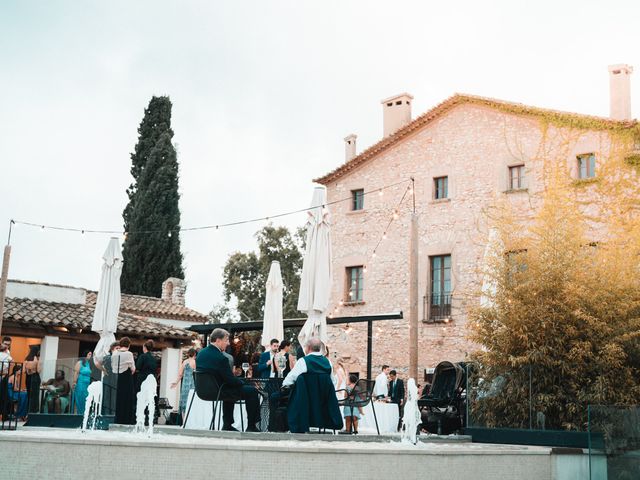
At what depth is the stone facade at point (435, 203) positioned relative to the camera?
67.5 feet

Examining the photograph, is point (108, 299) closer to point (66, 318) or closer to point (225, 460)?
point (66, 318)

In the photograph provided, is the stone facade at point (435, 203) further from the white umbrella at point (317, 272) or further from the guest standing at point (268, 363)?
the guest standing at point (268, 363)

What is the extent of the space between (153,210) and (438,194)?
1706 centimetres

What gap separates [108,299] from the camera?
47.4 ft

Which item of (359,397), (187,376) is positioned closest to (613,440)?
(359,397)

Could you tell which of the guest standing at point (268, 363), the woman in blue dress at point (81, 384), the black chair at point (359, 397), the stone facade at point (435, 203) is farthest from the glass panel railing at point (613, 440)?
the stone facade at point (435, 203)

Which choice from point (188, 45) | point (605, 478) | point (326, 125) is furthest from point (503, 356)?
point (326, 125)

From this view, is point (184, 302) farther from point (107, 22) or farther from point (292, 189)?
point (107, 22)

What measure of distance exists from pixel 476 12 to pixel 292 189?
1803 cm

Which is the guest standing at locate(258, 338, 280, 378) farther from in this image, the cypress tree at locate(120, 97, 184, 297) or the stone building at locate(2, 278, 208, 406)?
the cypress tree at locate(120, 97, 184, 297)

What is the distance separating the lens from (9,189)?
21.9 m

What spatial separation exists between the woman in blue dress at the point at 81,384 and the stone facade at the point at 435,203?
10.4 m

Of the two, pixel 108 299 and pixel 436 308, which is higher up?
pixel 436 308

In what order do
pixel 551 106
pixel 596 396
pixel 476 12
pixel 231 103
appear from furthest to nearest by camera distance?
1. pixel 231 103
2. pixel 551 106
3. pixel 476 12
4. pixel 596 396
